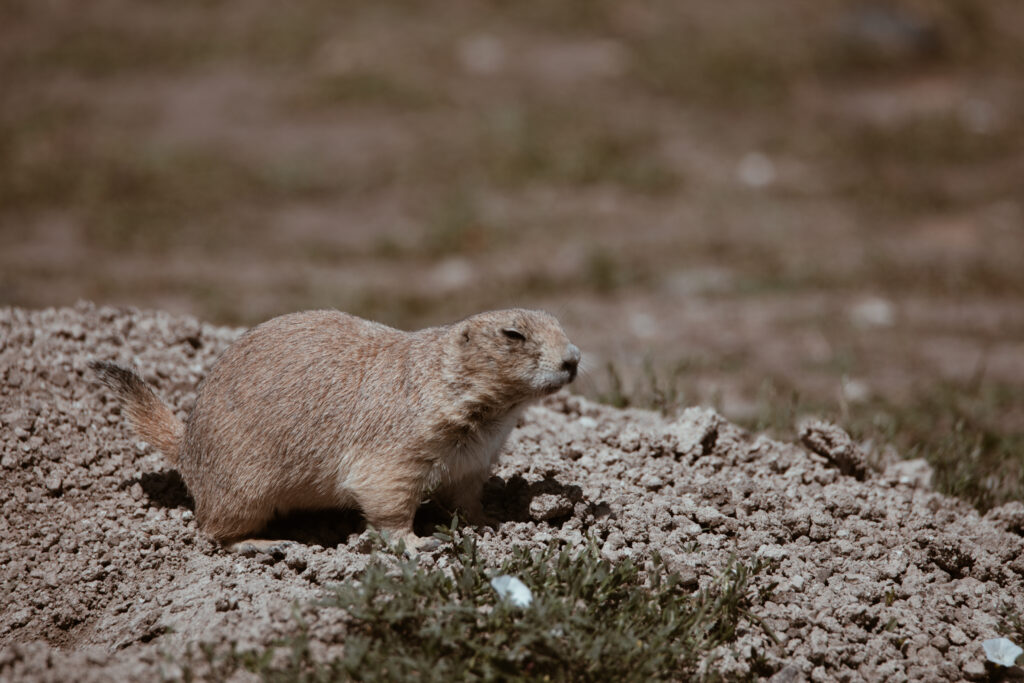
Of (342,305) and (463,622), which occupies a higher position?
(463,622)

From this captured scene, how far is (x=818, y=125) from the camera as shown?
14.5 meters

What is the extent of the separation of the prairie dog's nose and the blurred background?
1785mm

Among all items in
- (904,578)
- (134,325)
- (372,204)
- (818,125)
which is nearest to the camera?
(904,578)

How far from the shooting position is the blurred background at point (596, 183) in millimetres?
8383

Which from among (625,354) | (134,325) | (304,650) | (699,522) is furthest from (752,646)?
(625,354)

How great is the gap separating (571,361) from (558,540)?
71cm

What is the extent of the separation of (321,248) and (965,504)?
819 cm

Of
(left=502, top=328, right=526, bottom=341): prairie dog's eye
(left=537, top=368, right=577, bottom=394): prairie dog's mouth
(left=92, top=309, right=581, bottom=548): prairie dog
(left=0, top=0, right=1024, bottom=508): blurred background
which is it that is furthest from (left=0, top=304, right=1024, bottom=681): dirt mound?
(left=0, top=0, right=1024, bottom=508): blurred background

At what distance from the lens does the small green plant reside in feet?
9.81

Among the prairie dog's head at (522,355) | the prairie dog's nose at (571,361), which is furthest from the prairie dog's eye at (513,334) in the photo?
the prairie dog's nose at (571,361)

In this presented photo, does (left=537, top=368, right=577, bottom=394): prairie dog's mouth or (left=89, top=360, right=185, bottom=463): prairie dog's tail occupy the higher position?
(left=537, top=368, right=577, bottom=394): prairie dog's mouth

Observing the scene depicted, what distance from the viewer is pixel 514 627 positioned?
3.11 metres

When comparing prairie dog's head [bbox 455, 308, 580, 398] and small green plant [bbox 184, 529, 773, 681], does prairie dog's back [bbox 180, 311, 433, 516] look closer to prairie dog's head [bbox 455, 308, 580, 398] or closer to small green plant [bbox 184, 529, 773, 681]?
prairie dog's head [bbox 455, 308, 580, 398]

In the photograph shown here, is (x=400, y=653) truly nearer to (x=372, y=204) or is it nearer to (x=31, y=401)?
(x=31, y=401)
